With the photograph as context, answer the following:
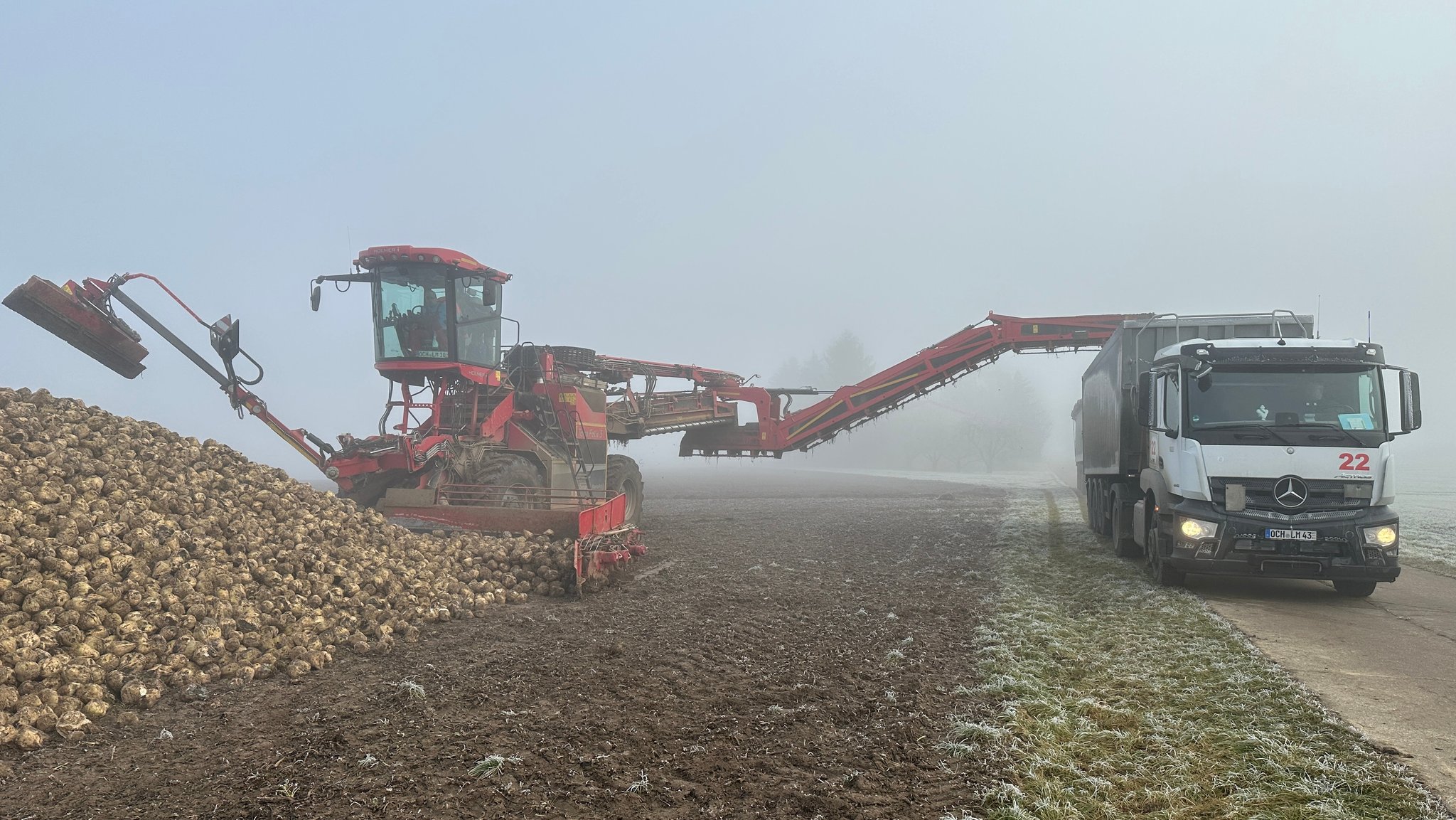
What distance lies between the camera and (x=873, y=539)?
50.2 feet

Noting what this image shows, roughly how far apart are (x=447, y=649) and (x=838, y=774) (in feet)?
12.5

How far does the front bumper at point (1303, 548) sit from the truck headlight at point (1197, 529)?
5 cm

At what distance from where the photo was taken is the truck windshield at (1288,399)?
9.15 m

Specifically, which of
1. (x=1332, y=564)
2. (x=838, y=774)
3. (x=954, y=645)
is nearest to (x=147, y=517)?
(x=838, y=774)

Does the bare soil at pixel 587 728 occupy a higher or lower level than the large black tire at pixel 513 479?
lower

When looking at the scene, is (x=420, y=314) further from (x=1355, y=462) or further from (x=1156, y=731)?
(x=1355, y=462)

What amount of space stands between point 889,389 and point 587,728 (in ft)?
47.7

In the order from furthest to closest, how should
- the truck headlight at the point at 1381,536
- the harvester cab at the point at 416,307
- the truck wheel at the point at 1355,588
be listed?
the harvester cab at the point at 416,307, the truck wheel at the point at 1355,588, the truck headlight at the point at 1381,536

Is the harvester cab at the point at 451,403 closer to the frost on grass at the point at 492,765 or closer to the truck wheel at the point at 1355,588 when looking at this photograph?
the frost on grass at the point at 492,765

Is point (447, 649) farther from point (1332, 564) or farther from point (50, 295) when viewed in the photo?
point (1332, 564)

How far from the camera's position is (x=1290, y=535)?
884 cm

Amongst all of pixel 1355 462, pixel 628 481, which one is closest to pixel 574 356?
pixel 628 481

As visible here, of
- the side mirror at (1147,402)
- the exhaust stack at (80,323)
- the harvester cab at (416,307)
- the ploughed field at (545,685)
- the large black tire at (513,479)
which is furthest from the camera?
the harvester cab at (416,307)

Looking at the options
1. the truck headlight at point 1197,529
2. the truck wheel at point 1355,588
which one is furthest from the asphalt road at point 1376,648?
the truck headlight at point 1197,529
